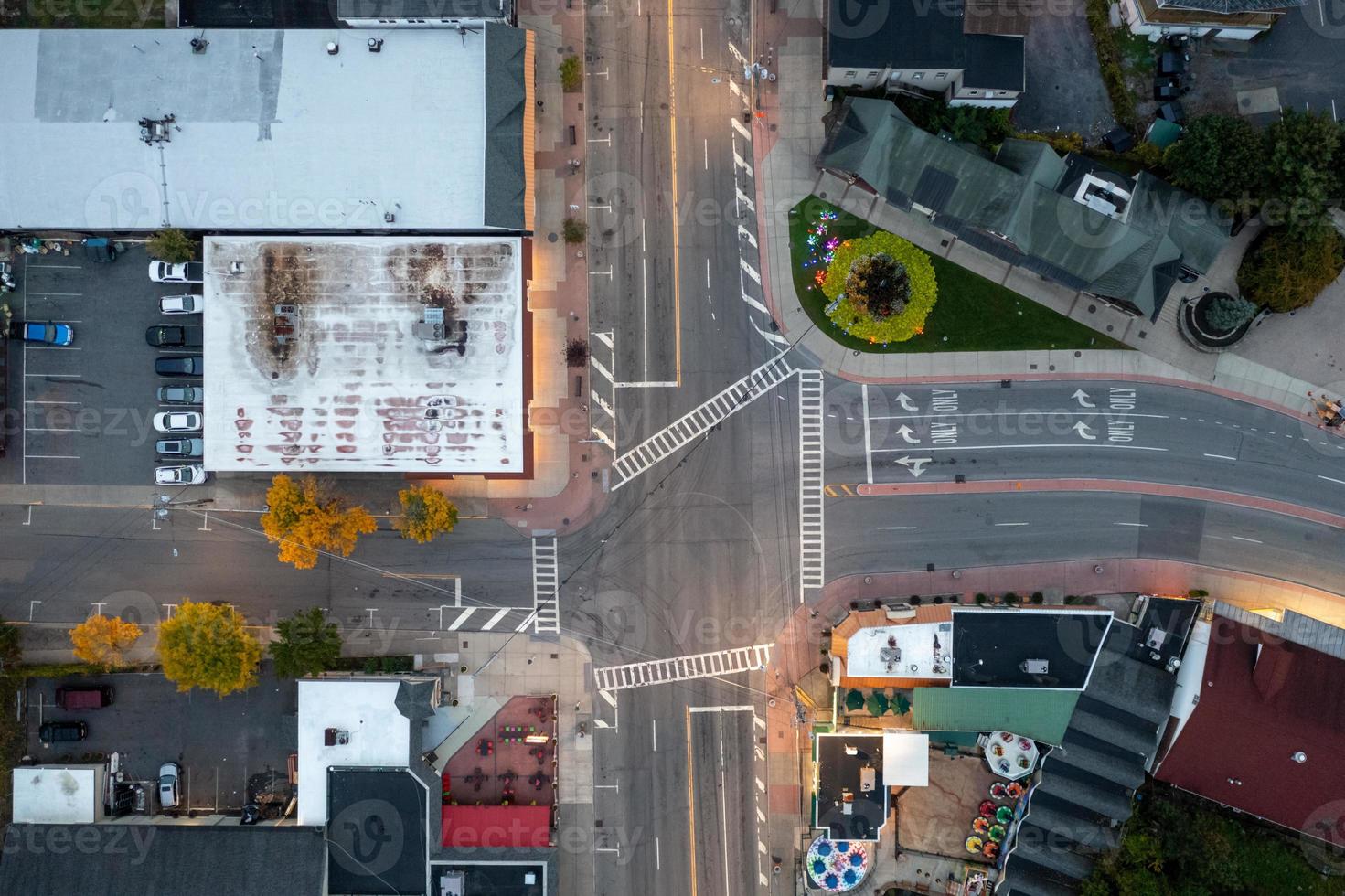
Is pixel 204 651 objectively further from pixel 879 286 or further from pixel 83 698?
pixel 879 286

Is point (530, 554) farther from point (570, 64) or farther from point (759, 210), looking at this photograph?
point (570, 64)

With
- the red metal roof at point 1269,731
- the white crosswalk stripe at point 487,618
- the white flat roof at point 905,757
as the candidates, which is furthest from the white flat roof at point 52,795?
the red metal roof at point 1269,731

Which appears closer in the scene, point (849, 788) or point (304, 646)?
point (304, 646)

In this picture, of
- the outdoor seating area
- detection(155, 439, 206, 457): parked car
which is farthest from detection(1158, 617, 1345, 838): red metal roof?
detection(155, 439, 206, 457): parked car

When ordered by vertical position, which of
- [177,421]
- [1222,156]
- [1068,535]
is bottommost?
[1068,535]

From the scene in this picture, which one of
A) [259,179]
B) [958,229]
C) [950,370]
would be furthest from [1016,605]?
[259,179]

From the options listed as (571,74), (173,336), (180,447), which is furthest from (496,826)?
(571,74)
